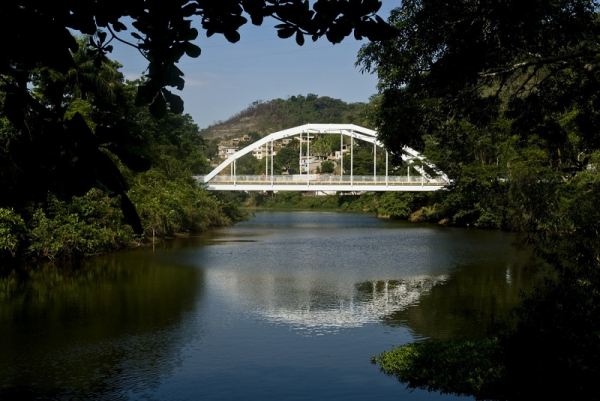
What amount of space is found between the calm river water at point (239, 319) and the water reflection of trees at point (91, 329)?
23 millimetres

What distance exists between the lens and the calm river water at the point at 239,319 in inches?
277

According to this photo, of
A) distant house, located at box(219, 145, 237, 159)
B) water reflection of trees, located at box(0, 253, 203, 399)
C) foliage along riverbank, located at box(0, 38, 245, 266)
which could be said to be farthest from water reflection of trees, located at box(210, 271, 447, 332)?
distant house, located at box(219, 145, 237, 159)

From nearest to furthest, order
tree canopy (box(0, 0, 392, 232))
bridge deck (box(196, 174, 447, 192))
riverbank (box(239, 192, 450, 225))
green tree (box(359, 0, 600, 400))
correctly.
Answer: tree canopy (box(0, 0, 392, 232))
green tree (box(359, 0, 600, 400))
bridge deck (box(196, 174, 447, 192))
riverbank (box(239, 192, 450, 225))

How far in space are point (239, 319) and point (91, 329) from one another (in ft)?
7.33

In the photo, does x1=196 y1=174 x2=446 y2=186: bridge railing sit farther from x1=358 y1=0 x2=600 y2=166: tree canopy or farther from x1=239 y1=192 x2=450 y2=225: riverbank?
x1=358 y1=0 x2=600 y2=166: tree canopy

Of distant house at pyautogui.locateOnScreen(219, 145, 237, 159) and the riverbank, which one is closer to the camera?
the riverbank

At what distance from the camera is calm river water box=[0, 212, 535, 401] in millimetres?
7035

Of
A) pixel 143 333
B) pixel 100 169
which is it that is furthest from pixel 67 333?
pixel 100 169

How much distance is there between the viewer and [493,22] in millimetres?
6512

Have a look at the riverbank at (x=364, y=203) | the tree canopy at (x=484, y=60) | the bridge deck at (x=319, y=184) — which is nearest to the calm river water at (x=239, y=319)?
the tree canopy at (x=484, y=60)

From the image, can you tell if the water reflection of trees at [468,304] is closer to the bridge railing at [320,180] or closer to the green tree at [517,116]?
the green tree at [517,116]

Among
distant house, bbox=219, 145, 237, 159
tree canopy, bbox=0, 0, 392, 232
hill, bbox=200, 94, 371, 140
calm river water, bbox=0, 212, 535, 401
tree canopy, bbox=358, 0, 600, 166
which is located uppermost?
hill, bbox=200, 94, 371, 140

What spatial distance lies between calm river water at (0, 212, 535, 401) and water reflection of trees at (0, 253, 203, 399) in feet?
0.08

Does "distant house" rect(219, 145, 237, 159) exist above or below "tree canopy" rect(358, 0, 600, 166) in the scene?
above
